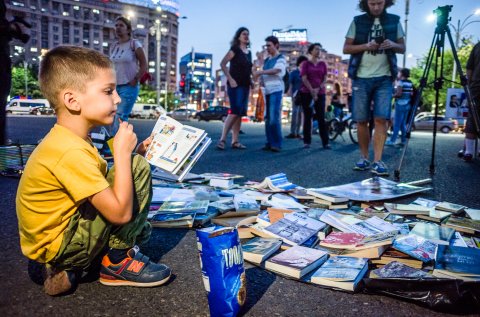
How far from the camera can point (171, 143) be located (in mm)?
2229

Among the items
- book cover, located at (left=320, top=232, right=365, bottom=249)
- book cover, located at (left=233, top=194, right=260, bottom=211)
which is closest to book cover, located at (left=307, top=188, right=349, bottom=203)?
book cover, located at (left=233, top=194, right=260, bottom=211)

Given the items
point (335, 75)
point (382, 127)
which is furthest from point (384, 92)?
point (335, 75)

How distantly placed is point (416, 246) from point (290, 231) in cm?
61

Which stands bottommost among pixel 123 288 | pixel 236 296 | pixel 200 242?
pixel 123 288

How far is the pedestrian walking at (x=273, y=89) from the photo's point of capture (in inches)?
240

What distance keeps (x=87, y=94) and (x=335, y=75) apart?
408 feet

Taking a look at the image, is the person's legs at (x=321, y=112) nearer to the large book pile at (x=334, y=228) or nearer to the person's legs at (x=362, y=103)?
the person's legs at (x=362, y=103)

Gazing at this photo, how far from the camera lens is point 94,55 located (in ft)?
4.94

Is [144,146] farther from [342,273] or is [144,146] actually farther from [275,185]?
[275,185]

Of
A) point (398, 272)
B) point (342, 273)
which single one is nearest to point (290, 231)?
point (342, 273)

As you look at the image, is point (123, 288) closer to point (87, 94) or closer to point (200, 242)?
point (200, 242)

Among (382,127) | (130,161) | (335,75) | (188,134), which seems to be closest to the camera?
(130,161)

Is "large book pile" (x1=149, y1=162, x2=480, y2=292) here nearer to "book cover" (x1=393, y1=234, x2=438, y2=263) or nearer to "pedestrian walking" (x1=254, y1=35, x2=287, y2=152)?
"book cover" (x1=393, y1=234, x2=438, y2=263)

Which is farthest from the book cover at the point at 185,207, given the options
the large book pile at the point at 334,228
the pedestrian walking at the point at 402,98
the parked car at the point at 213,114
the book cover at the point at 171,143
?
the parked car at the point at 213,114
